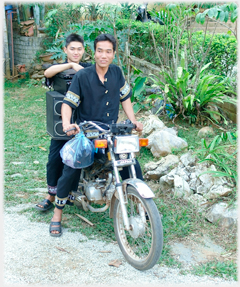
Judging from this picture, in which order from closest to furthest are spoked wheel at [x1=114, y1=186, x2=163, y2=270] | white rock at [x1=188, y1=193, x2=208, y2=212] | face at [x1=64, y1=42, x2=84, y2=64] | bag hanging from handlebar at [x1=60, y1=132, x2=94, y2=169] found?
spoked wheel at [x1=114, y1=186, x2=163, y2=270] → bag hanging from handlebar at [x1=60, y1=132, x2=94, y2=169] → face at [x1=64, y1=42, x2=84, y2=64] → white rock at [x1=188, y1=193, x2=208, y2=212]

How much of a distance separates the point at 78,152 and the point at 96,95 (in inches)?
22.4

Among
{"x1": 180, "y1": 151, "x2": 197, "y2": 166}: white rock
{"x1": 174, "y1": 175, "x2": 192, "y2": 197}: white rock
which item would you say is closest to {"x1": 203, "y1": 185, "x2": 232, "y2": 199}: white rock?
{"x1": 174, "y1": 175, "x2": 192, "y2": 197}: white rock

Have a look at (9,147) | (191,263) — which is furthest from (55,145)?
(9,147)

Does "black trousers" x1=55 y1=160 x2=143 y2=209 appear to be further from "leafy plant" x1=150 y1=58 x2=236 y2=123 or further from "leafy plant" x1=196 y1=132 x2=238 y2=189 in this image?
"leafy plant" x1=150 y1=58 x2=236 y2=123

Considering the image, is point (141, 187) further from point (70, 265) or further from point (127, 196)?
point (70, 265)

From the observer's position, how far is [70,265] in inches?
116

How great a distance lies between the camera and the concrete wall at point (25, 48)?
1172 centimetres

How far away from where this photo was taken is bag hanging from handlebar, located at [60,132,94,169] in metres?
3.07

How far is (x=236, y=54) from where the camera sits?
6043mm

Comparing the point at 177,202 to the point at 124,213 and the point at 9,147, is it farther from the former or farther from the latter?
the point at 9,147

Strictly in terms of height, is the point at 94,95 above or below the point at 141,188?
above

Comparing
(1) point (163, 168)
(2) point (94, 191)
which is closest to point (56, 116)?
(2) point (94, 191)

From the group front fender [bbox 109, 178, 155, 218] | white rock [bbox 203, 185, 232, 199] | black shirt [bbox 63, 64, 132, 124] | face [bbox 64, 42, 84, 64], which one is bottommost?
white rock [bbox 203, 185, 232, 199]

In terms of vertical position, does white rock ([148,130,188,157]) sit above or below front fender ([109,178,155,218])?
below
